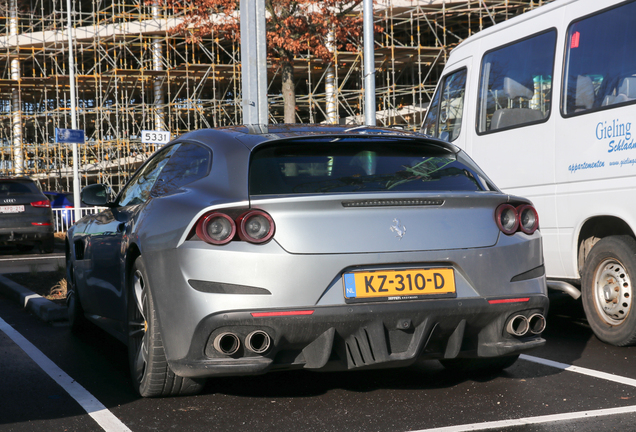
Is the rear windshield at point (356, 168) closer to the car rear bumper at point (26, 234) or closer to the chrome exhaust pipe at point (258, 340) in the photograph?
the chrome exhaust pipe at point (258, 340)

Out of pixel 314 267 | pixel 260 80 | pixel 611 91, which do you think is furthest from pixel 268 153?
pixel 260 80

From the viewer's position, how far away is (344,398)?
4164 mm

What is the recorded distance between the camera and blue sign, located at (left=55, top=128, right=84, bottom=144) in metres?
20.2

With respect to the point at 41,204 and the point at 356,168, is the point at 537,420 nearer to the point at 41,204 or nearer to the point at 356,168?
the point at 356,168

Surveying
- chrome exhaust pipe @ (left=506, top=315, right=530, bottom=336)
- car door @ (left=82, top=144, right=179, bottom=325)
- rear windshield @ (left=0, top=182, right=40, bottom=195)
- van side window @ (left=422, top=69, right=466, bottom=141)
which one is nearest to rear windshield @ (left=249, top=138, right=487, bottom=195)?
chrome exhaust pipe @ (left=506, top=315, right=530, bottom=336)

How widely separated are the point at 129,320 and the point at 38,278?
5873mm

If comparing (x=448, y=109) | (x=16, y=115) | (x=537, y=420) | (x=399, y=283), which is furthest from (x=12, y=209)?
(x=16, y=115)

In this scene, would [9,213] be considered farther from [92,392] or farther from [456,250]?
[456,250]

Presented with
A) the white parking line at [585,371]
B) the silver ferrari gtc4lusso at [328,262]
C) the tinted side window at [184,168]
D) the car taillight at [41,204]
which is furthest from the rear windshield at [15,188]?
the white parking line at [585,371]

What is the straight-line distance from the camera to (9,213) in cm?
1495

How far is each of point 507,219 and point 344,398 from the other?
1.28 meters

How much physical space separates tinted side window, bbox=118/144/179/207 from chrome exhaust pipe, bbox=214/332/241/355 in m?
1.36

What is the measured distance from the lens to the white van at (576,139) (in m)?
5.43

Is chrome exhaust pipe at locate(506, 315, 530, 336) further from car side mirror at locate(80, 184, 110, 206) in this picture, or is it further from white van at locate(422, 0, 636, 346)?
car side mirror at locate(80, 184, 110, 206)
